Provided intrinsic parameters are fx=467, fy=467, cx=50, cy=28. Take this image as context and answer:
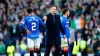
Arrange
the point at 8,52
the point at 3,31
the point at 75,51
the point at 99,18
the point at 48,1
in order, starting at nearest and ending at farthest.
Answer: the point at 75,51 → the point at 8,52 → the point at 3,31 → the point at 99,18 → the point at 48,1

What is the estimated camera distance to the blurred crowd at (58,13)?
884 inches

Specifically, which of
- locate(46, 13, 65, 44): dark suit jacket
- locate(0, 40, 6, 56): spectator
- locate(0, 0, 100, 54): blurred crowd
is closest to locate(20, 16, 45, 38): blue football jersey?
locate(46, 13, 65, 44): dark suit jacket

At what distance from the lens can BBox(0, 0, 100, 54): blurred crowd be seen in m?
22.5

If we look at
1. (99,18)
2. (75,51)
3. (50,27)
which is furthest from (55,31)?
(99,18)

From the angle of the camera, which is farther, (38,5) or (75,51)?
(38,5)

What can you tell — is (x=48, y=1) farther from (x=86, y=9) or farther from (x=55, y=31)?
(x=55, y=31)

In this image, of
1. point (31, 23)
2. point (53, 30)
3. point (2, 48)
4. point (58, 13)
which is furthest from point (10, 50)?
point (53, 30)

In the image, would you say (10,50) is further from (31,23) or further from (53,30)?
(53,30)

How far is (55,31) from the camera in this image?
1545cm

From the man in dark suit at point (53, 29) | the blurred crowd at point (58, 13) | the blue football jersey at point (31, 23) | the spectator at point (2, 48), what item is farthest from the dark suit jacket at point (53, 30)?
the spectator at point (2, 48)

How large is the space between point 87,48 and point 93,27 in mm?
3204

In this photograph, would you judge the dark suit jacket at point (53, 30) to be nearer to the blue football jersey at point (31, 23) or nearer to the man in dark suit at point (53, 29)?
the man in dark suit at point (53, 29)

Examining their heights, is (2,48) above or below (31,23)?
below

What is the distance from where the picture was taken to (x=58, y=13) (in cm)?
2564
